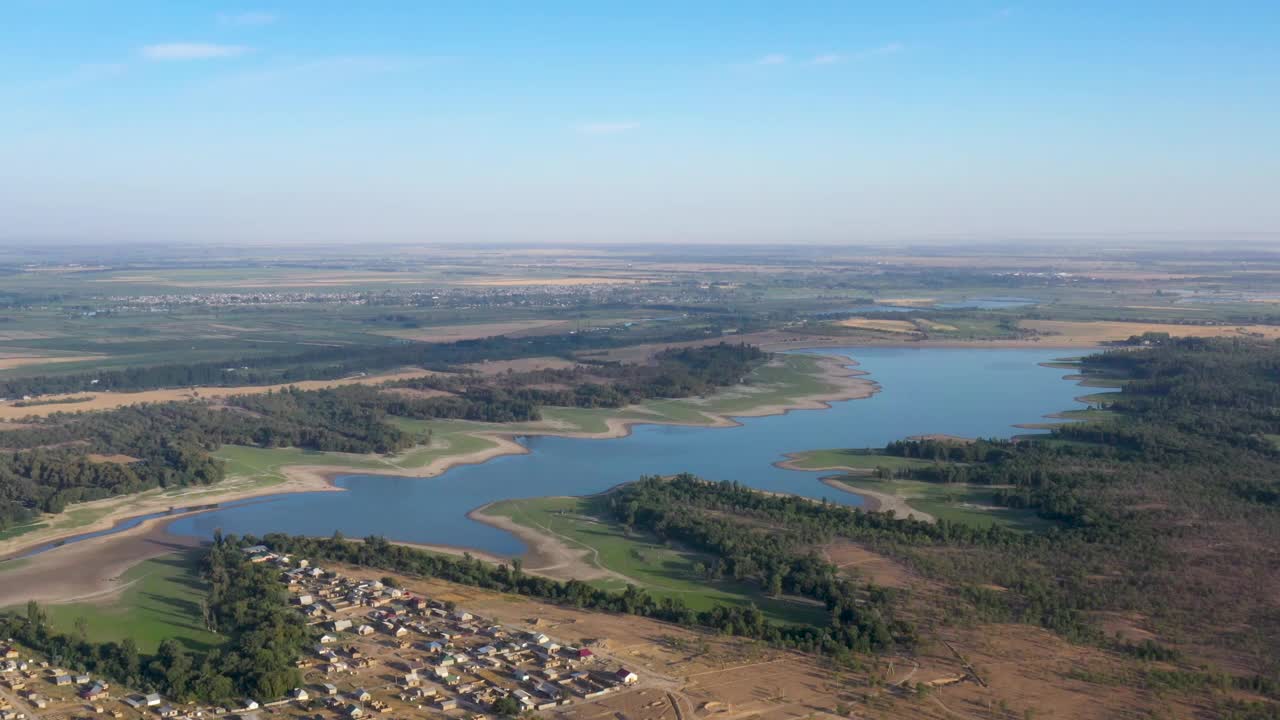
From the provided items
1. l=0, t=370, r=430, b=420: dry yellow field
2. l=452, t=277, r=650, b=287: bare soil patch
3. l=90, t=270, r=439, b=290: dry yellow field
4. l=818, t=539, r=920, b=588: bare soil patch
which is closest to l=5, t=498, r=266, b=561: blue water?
l=0, t=370, r=430, b=420: dry yellow field

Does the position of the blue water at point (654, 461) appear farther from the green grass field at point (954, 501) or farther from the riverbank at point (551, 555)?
the green grass field at point (954, 501)

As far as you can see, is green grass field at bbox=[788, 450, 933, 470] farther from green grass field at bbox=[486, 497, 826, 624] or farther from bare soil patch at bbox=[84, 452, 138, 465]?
bare soil patch at bbox=[84, 452, 138, 465]

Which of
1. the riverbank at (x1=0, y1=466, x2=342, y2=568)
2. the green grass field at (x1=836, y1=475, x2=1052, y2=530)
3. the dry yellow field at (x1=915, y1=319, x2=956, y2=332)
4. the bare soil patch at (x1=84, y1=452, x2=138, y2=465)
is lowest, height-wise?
the riverbank at (x1=0, y1=466, x2=342, y2=568)

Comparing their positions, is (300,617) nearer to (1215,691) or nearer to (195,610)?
(195,610)

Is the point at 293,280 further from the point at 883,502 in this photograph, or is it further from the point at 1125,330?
the point at 883,502

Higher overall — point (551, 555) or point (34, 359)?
point (34, 359)

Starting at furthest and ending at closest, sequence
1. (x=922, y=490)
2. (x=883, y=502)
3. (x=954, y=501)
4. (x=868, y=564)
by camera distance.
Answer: (x=922, y=490) → (x=883, y=502) → (x=954, y=501) → (x=868, y=564)

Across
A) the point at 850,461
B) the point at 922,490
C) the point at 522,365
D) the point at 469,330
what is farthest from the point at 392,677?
the point at 469,330
